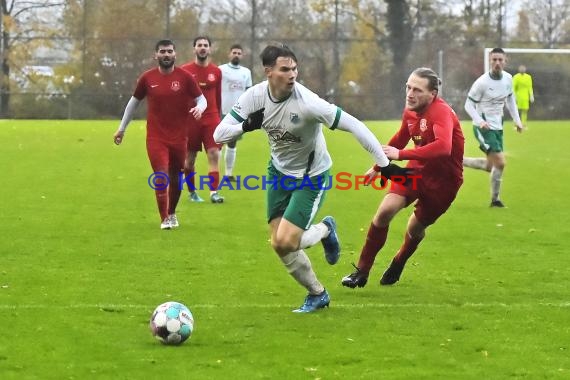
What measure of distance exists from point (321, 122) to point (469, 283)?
2.30 m

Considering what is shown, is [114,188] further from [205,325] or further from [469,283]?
[205,325]

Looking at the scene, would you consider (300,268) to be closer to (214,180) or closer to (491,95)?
(214,180)

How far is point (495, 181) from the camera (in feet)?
49.3

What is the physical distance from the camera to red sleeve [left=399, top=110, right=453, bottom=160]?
8.08 meters

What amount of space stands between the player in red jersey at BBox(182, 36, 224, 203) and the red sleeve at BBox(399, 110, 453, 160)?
6.90 metres

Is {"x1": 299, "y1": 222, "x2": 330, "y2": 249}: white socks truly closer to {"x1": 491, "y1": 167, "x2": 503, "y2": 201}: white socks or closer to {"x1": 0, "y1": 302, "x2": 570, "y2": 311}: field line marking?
{"x1": 0, "y1": 302, "x2": 570, "y2": 311}: field line marking

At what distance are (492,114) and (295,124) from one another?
826 centimetres

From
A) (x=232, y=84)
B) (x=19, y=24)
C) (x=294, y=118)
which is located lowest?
(x=294, y=118)

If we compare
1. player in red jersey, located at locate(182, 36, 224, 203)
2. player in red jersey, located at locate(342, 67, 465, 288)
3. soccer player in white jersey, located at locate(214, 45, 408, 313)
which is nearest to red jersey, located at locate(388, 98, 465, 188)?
player in red jersey, located at locate(342, 67, 465, 288)

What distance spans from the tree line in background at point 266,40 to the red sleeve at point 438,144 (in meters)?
36.1

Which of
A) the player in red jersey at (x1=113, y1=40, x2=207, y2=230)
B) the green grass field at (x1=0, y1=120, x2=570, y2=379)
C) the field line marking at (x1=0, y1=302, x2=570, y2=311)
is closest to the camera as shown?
the green grass field at (x1=0, y1=120, x2=570, y2=379)

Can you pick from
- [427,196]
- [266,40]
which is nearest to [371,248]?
[427,196]

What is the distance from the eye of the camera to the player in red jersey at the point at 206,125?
15133 millimetres

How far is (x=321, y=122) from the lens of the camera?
24.7 feet
